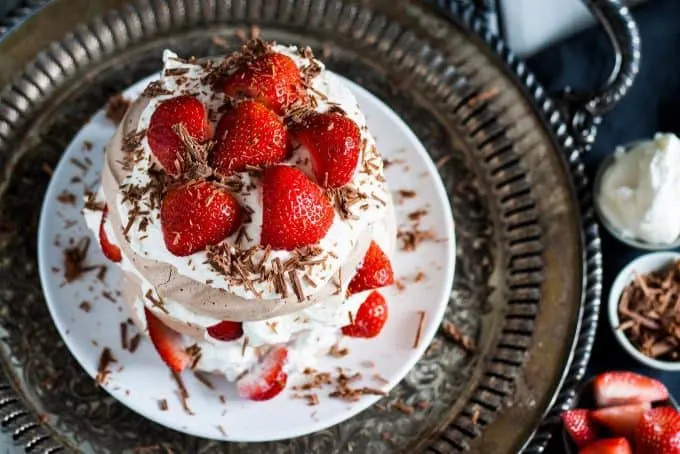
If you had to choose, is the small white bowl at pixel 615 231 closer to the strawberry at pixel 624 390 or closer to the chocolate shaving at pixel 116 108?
the strawberry at pixel 624 390

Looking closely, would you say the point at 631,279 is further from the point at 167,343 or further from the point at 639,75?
the point at 167,343

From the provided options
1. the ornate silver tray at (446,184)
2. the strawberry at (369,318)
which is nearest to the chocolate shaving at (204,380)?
the ornate silver tray at (446,184)

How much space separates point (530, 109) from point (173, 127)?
1057 millimetres

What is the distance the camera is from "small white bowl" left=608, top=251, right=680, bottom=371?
2.70 metres

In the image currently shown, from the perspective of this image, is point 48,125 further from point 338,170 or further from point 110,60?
point 338,170

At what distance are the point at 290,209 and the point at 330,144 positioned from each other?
0.17 metres

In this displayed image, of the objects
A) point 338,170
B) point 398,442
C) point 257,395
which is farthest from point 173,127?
point 398,442

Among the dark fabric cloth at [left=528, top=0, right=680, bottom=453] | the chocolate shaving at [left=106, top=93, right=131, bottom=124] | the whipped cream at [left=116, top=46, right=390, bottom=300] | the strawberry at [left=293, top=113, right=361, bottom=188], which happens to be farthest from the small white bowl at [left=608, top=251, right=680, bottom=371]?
the chocolate shaving at [left=106, top=93, right=131, bottom=124]

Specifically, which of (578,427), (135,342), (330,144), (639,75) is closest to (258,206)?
(330,144)

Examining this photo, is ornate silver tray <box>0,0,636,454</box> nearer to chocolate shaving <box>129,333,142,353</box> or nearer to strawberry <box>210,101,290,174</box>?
chocolate shaving <box>129,333,142,353</box>

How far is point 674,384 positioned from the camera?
9.09 ft

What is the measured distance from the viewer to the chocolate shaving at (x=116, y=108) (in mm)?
2662

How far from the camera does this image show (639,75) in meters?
3.01

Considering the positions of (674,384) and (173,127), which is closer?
(173,127)
